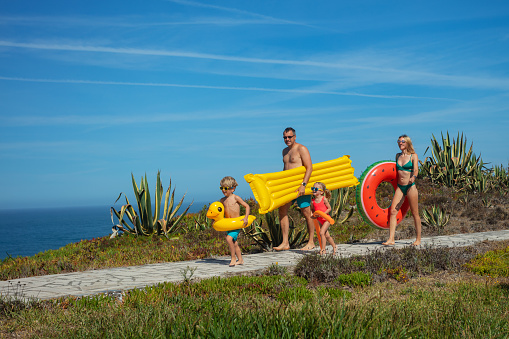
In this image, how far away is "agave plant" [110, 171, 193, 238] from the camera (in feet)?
39.6

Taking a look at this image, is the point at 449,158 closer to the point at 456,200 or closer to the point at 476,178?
the point at 476,178

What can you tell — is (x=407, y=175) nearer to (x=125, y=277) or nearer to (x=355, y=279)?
(x=355, y=279)

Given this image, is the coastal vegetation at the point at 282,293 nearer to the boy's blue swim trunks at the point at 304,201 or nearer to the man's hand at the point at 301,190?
the boy's blue swim trunks at the point at 304,201

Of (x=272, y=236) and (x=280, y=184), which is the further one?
(x=272, y=236)

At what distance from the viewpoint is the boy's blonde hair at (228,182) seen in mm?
7430

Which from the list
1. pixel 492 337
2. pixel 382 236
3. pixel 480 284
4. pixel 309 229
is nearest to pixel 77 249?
pixel 309 229

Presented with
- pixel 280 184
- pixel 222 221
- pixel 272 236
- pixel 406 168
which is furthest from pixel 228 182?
pixel 406 168

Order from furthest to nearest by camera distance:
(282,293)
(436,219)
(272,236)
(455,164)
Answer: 1. (455,164)
2. (436,219)
3. (272,236)
4. (282,293)

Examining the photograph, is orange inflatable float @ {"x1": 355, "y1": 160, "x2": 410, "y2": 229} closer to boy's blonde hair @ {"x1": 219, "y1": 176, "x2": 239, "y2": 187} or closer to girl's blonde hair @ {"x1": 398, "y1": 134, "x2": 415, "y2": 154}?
girl's blonde hair @ {"x1": 398, "y1": 134, "x2": 415, "y2": 154}

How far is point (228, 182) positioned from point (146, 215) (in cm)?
560

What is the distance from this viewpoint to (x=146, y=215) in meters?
12.3

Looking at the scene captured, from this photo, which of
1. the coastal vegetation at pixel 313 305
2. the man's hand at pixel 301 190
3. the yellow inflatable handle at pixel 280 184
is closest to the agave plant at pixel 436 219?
the coastal vegetation at pixel 313 305

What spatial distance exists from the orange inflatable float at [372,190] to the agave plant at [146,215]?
500cm

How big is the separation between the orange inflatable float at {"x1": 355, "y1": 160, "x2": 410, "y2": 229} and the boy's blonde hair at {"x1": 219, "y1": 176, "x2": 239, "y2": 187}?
3067mm
